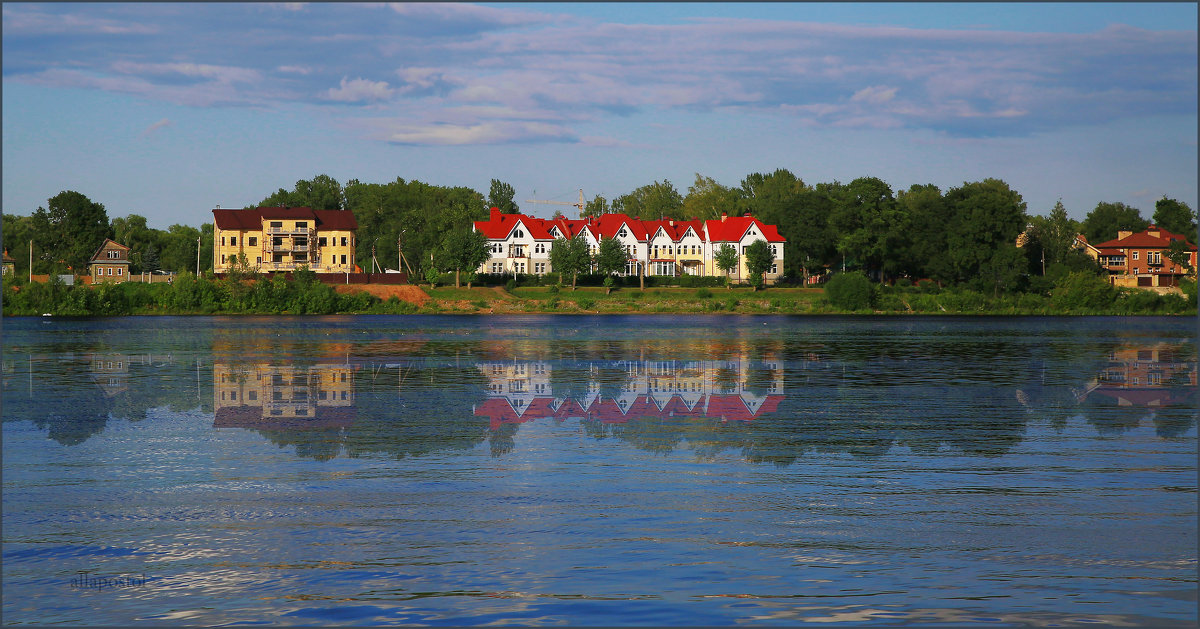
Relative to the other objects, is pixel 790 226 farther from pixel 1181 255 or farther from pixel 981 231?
pixel 1181 255

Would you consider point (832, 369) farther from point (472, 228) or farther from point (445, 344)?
point (472, 228)

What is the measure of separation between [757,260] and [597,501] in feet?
369

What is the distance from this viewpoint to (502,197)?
6781 inches

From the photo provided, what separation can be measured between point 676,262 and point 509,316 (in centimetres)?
4763

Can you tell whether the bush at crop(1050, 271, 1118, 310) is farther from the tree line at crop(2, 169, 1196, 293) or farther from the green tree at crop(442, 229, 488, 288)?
the green tree at crop(442, 229, 488, 288)

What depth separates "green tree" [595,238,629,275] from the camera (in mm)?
125750

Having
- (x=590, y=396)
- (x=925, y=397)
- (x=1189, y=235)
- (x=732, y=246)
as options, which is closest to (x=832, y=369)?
(x=925, y=397)

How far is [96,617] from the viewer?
10.1 m

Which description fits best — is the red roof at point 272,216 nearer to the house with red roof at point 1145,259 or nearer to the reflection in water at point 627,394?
the reflection in water at point 627,394

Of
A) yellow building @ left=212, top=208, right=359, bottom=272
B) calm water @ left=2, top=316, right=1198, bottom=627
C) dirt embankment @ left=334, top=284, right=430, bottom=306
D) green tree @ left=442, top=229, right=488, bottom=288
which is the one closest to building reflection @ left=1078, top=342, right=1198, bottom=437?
calm water @ left=2, top=316, right=1198, bottom=627

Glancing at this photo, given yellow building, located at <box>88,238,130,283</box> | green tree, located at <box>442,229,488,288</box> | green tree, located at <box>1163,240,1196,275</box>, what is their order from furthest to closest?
yellow building, located at <box>88,238,130,283</box>
green tree, located at <box>1163,240,1196,275</box>
green tree, located at <box>442,229,488,288</box>

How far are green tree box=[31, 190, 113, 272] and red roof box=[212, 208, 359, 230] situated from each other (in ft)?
87.3

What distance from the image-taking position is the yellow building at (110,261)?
145m

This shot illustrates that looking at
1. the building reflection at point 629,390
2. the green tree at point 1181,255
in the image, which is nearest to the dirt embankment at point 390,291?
the building reflection at point 629,390
